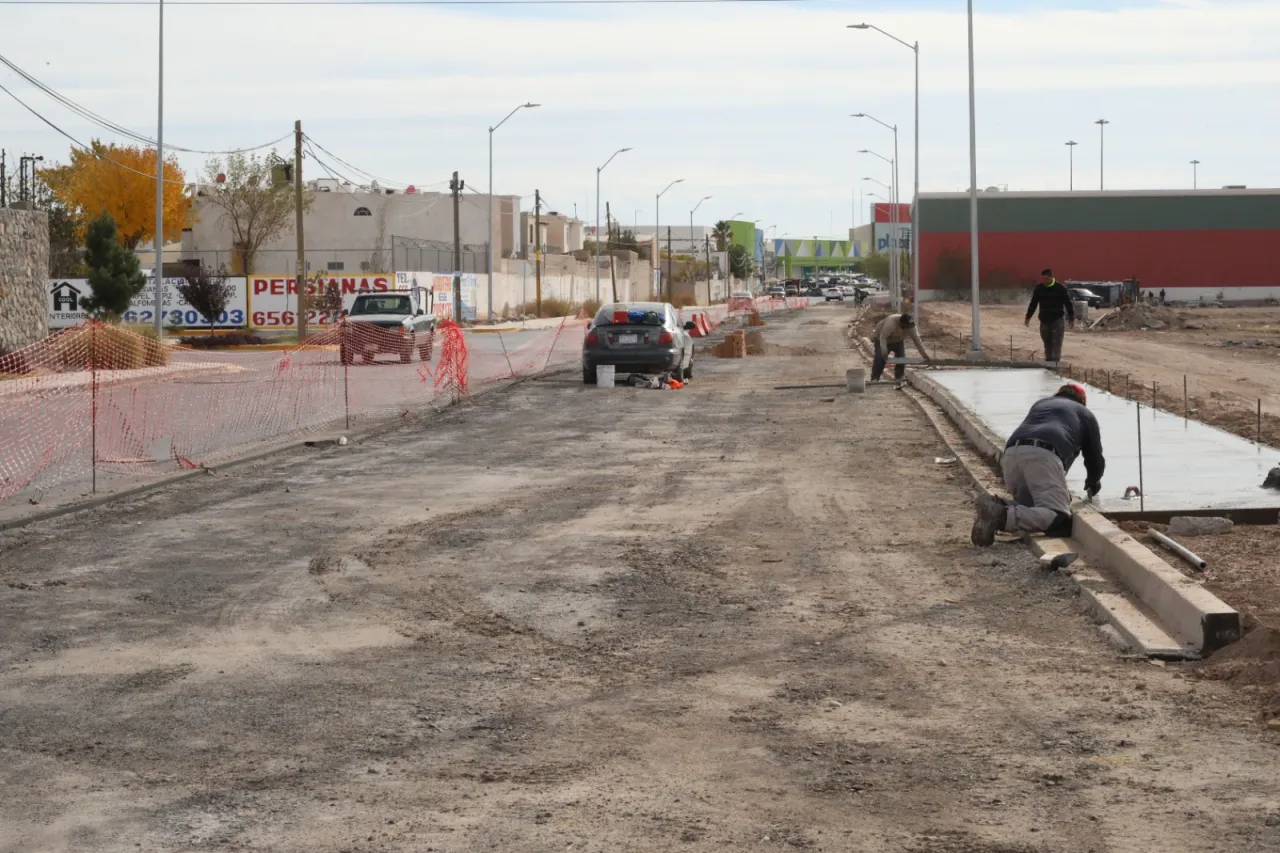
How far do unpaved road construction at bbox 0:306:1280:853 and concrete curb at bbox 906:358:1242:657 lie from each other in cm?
24

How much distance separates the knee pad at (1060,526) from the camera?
1141 centimetres

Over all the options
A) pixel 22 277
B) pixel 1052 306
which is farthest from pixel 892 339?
pixel 22 277

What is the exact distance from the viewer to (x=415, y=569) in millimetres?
10734

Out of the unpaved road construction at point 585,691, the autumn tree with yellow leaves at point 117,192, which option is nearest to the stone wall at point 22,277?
the unpaved road construction at point 585,691

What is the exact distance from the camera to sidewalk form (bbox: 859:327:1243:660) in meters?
8.07

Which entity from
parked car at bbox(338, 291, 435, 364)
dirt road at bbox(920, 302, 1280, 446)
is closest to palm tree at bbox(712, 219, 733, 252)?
dirt road at bbox(920, 302, 1280, 446)

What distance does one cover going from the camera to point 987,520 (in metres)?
11.2

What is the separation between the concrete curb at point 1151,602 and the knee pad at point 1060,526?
6cm

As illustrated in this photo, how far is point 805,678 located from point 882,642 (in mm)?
938

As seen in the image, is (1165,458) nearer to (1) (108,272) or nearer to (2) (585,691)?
(2) (585,691)

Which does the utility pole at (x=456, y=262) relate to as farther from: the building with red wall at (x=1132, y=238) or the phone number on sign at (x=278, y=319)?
the building with red wall at (x=1132, y=238)

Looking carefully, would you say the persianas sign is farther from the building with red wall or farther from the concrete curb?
the building with red wall

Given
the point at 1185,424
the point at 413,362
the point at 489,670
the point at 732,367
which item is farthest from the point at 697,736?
the point at 413,362

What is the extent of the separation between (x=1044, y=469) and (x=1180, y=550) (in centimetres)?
163
